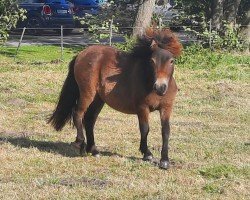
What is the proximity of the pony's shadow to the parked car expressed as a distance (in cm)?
1872

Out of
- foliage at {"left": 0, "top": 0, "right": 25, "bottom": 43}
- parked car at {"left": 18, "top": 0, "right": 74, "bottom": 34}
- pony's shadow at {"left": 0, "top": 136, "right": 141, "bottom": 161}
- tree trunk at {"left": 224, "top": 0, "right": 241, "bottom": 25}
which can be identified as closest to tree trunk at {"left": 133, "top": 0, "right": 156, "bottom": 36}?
tree trunk at {"left": 224, "top": 0, "right": 241, "bottom": 25}

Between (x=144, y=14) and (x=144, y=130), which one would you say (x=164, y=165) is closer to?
(x=144, y=130)

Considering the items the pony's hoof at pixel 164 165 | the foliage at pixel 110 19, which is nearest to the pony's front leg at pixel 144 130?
the pony's hoof at pixel 164 165

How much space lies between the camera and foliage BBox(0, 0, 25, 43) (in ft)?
66.3

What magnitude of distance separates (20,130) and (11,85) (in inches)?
184

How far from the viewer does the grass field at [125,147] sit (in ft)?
23.6

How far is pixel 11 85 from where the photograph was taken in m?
15.6

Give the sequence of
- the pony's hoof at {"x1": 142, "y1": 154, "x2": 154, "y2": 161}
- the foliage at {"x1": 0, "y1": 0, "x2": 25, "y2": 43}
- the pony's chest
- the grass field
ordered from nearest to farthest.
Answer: the grass field → the pony's chest → the pony's hoof at {"x1": 142, "y1": 154, "x2": 154, "y2": 161} → the foliage at {"x1": 0, "y1": 0, "x2": 25, "y2": 43}

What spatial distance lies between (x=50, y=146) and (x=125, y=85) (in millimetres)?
1752

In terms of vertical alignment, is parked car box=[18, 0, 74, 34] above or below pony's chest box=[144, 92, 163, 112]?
below

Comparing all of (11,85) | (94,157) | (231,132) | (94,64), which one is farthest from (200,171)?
(11,85)

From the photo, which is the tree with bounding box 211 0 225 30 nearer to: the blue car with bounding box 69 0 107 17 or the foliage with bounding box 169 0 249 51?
the foliage with bounding box 169 0 249 51

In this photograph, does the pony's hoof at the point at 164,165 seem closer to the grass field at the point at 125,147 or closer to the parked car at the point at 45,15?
the grass field at the point at 125,147

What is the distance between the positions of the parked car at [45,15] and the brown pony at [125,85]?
19.3 meters
